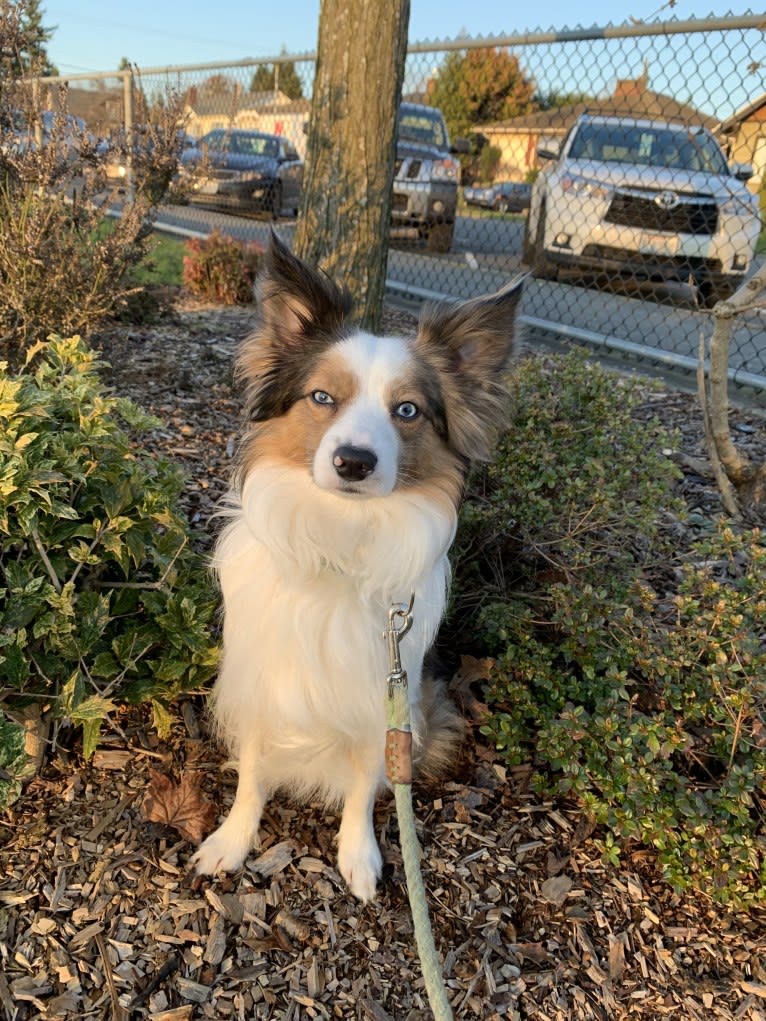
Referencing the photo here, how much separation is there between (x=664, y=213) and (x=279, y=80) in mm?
4807

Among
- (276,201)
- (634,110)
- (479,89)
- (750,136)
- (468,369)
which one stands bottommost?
(468,369)

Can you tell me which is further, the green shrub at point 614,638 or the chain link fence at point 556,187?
the chain link fence at point 556,187

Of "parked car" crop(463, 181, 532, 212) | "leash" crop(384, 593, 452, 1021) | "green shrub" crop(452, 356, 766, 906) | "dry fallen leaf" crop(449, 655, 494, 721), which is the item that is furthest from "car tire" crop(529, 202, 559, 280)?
"leash" crop(384, 593, 452, 1021)

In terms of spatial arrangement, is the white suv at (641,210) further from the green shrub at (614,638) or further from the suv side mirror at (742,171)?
the green shrub at (614,638)

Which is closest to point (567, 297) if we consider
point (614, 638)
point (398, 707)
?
point (614, 638)

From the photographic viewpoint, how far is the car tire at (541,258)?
26.7 ft

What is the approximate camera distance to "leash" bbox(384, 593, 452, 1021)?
5.28 ft

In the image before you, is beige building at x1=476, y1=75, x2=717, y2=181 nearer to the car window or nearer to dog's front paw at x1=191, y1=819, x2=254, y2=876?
the car window

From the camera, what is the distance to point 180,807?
2512 mm

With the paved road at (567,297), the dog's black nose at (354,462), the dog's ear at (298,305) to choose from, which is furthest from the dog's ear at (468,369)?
the paved road at (567,297)

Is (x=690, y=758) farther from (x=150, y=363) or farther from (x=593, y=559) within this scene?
(x=150, y=363)

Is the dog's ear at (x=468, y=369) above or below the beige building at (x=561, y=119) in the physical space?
below

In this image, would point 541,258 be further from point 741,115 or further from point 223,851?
point 223,851

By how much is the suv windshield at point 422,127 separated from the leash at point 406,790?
1068 centimetres
